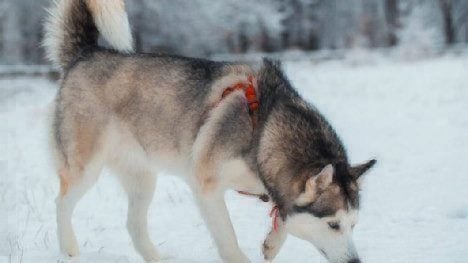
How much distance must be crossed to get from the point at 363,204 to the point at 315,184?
2.78 metres

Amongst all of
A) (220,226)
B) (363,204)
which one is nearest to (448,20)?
(363,204)

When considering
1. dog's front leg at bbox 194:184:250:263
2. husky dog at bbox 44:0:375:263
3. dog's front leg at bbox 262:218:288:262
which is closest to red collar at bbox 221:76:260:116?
husky dog at bbox 44:0:375:263

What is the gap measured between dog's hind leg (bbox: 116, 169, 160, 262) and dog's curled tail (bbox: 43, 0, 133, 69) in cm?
114

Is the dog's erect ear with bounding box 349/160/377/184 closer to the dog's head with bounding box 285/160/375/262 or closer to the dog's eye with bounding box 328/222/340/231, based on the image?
the dog's head with bounding box 285/160/375/262

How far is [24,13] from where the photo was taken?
2823 centimetres

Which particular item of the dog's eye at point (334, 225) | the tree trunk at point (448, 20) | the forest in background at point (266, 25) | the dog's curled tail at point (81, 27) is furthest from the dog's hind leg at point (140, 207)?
the tree trunk at point (448, 20)

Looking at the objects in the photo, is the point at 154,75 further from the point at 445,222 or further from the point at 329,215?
the point at 445,222

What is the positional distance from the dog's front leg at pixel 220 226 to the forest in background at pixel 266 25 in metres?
22.1

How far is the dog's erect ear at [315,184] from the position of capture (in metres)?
4.05

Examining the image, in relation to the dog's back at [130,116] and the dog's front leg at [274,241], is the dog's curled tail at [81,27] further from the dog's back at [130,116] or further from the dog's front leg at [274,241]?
the dog's front leg at [274,241]

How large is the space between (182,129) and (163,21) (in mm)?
23007

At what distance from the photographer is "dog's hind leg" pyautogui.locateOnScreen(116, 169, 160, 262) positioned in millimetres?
5488

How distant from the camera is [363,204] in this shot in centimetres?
677

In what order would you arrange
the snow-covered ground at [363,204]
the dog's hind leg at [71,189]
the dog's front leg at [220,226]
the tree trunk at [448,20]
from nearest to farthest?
the dog's front leg at [220,226] → the snow-covered ground at [363,204] → the dog's hind leg at [71,189] → the tree trunk at [448,20]
